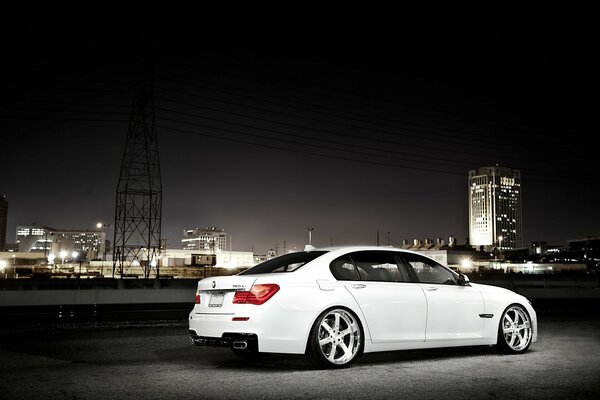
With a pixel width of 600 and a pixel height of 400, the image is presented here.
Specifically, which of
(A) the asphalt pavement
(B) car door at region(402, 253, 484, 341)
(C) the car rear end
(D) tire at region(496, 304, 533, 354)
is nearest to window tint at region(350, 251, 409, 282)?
(B) car door at region(402, 253, 484, 341)

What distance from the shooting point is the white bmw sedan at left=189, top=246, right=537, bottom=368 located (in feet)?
24.1

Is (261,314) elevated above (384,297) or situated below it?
below

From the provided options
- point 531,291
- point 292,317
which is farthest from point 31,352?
point 531,291

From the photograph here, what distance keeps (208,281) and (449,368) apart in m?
3.13

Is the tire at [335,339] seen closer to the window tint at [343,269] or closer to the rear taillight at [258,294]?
the window tint at [343,269]

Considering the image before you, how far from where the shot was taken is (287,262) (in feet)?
28.0

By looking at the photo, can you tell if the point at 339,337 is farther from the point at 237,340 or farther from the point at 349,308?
the point at 237,340

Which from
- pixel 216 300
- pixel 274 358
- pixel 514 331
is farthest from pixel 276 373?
pixel 514 331

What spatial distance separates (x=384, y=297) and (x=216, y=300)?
2.08 metres

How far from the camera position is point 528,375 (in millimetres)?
7340

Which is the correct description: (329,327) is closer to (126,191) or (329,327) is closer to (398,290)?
(398,290)

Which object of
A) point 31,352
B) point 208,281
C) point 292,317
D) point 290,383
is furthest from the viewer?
point 31,352

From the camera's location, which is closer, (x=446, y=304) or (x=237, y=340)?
(x=237, y=340)

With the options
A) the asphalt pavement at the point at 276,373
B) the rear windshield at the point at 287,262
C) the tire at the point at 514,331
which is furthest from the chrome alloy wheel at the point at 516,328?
the rear windshield at the point at 287,262
